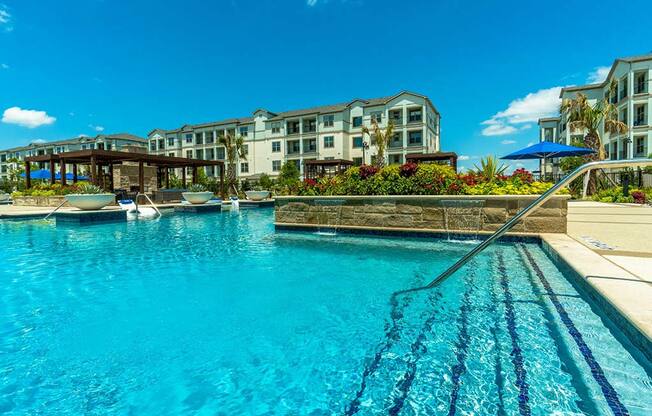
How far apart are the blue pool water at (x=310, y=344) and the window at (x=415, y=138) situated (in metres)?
40.1

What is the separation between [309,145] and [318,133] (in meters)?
2.46

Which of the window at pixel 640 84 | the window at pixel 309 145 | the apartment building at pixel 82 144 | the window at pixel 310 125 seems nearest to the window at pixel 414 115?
the window at pixel 310 125

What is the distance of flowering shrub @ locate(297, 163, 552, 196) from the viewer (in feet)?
28.6

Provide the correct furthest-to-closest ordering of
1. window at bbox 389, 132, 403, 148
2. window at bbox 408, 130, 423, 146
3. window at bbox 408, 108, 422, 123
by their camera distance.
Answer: window at bbox 389, 132, 403, 148 → window at bbox 408, 108, 422, 123 → window at bbox 408, 130, 423, 146

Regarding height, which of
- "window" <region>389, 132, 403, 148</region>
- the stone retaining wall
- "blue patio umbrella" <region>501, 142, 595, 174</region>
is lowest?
the stone retaining wall

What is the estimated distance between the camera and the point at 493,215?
8.12 metres

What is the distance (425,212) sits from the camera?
28.9ft

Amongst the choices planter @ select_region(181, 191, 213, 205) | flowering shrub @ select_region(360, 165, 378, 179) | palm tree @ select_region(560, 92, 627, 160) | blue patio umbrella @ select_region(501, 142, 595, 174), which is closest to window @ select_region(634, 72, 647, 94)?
palm tree @ select_region(560, 92, 627, 160)

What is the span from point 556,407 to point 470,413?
1.84 feet

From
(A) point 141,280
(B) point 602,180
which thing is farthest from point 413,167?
(B) point 602,180

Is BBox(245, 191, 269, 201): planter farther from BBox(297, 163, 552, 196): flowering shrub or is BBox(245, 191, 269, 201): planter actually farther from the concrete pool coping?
the concrete pool coping

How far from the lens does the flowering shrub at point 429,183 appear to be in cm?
870

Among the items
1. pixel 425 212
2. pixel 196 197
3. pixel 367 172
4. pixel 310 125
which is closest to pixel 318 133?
pixel 310 125

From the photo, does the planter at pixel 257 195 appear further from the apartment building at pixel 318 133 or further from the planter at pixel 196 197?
the apartment building at pixel 318 133
